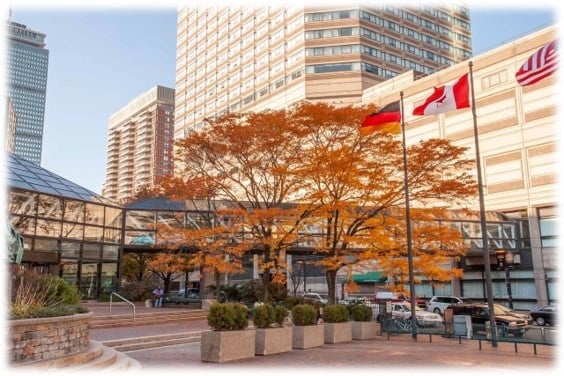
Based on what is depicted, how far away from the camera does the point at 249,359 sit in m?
14.2

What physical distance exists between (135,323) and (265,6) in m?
78.0

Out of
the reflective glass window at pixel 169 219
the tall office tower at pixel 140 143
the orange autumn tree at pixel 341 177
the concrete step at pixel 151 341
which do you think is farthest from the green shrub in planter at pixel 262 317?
the tall office tower at pixel 140 143

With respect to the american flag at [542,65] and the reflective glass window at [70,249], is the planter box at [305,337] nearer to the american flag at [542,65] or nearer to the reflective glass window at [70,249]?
the american flag at [542,65]

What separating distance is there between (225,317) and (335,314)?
7.23m

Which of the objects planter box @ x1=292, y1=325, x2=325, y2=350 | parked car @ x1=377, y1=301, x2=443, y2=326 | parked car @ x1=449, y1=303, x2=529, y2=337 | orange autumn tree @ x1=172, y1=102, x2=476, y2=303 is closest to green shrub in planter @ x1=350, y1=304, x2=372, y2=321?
orange autumn tree @ x1=172, y1=102, x2=476, y2=303

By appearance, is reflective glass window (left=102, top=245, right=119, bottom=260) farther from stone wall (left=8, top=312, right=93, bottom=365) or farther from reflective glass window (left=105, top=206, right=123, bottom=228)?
stone wall (left=8, top=312, right=93, bottom=365)

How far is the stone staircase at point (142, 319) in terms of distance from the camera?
70.8ft

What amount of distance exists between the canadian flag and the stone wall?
51.9 feet

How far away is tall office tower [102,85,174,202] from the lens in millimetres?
174125

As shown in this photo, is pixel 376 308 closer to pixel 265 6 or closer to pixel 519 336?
pixel 519 336

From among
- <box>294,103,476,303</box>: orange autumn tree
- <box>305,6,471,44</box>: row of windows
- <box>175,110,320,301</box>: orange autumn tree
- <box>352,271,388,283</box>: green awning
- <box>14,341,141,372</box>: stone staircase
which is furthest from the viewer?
<box>305,6,471,44</box>: row of windows

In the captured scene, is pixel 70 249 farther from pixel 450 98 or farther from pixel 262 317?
pixel 450 98

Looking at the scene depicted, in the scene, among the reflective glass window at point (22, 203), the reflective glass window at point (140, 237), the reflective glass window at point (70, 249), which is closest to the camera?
the reflective glass window at point (22, 203)

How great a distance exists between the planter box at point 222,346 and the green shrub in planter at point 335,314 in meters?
6.26
